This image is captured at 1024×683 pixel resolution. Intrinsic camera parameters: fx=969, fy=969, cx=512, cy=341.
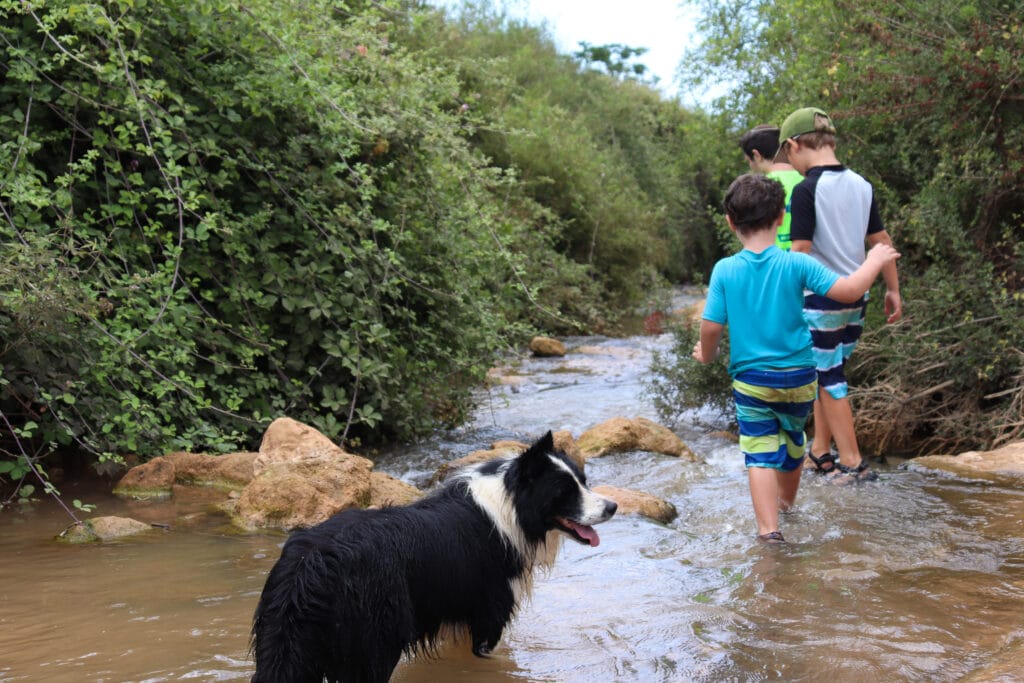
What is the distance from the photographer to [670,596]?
483 cm

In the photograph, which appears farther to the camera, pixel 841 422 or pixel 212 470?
pixel 212 470

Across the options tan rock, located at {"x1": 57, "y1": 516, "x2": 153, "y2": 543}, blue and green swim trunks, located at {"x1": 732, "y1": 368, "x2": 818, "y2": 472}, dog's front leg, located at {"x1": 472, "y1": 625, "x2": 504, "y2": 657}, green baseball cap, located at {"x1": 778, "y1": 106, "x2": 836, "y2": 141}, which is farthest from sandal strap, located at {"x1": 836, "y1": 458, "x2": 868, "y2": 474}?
tan rock, located at {"x1": 57, "y1": 516, "x2": 153, "y2": 543}

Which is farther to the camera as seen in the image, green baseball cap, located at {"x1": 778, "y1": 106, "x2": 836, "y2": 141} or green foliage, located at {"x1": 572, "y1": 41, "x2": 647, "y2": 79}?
green foliage, located at {"x1": 572, "y1": 41, "x2": 647, "y2": 79}

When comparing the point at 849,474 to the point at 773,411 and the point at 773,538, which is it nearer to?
the point at 773,538

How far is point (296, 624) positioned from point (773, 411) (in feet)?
9.70

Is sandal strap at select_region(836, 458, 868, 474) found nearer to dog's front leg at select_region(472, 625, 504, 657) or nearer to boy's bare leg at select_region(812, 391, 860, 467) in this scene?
boy's bare leg at select_region(812, 391, 860, 467)

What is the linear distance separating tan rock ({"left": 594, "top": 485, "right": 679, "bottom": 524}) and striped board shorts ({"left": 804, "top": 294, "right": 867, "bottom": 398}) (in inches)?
49.8

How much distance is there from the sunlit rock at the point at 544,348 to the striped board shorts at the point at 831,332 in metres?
9.25

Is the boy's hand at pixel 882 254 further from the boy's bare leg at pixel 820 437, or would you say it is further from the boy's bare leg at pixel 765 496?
the boy's bare leg at pixel 820 437

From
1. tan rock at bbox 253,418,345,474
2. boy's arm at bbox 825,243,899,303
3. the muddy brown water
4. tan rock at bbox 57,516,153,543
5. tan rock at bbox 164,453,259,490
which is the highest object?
boy's arm at bbox 825,243,899,303

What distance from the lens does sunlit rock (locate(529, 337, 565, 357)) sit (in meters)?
15.2

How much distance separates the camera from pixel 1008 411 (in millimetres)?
7598

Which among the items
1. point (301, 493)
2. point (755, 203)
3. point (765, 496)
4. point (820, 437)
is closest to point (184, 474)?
point (301, 493)

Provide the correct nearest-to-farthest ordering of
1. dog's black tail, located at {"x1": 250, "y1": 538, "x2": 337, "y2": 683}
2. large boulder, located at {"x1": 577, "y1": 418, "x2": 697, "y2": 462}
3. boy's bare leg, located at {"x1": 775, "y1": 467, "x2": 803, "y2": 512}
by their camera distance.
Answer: dog's black tail, located at {"x1": 250, "y1": 538, "x2": 337, "y2": 683} < boy's bare leg, located at {"x1": 775, "y1": 467, "x2": 803, "y2": 512} < large boulder, located at {"x1": 577, "y1": 418, "x2": 697, "y2": 462}
